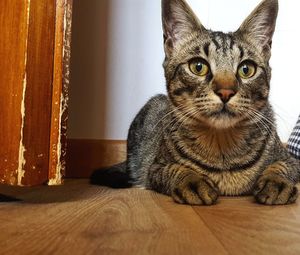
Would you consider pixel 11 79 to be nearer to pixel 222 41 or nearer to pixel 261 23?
pixel 222 41

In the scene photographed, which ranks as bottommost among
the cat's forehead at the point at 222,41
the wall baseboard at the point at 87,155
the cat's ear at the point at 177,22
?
the wall baseboard at the point at 87,155

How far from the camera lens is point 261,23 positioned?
147 cm

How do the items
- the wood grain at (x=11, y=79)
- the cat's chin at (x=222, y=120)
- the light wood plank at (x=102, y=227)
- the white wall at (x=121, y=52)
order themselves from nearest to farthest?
the light wood plank at (x=102, y=227), the wood grain at (x=11, y=79), the cat's chin at (x=222, y=120), the white wall at (x=121, y=52)

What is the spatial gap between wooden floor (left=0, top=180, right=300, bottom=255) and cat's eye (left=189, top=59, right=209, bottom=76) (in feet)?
1.27

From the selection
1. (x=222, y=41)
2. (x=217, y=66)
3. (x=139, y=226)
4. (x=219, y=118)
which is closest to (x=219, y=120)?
(x=219, y=118)

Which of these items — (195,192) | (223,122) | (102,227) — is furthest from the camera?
(223,122)

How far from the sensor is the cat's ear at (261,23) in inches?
57.2

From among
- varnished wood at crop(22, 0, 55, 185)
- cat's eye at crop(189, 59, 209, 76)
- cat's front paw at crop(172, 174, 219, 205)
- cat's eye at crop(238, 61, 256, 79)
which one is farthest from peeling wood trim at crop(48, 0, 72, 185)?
cat's eye at crop(238, 61, 256, 79)

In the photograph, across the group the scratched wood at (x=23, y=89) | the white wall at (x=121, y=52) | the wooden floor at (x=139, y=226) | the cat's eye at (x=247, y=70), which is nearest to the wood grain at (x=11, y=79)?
the scratched wood at (x=23, y=89)

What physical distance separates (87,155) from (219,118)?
32.4 inches

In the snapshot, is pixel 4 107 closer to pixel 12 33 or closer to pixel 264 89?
pixel 12 33

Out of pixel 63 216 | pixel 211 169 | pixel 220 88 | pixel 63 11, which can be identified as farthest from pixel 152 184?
pixel 63 11

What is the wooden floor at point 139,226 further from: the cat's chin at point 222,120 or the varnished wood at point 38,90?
the cat's chin at point 222,120

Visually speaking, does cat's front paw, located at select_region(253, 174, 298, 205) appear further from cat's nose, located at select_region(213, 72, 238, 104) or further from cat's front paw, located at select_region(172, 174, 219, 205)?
cat's nose, located at select_region(213, 72, 238, 104)
